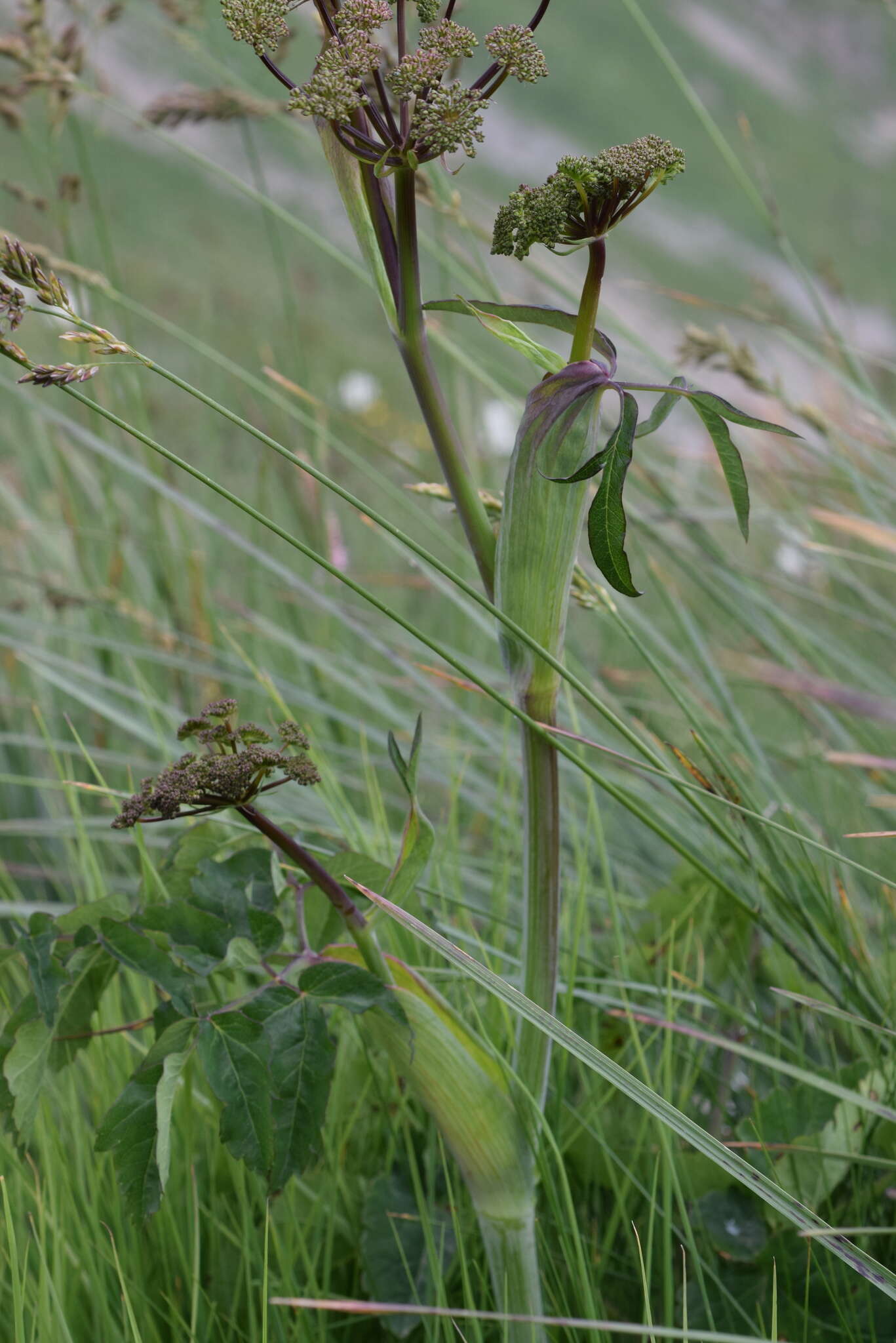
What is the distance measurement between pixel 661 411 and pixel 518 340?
0.07 m

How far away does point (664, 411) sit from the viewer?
0.46m

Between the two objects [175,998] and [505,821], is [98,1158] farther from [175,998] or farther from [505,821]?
[505,821]

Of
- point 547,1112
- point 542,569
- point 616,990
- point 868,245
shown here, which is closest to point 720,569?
point 616,990


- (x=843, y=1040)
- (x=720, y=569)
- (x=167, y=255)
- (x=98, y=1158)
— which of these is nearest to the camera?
(x=98, y=1158)

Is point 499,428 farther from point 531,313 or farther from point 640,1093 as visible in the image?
point 640,1093

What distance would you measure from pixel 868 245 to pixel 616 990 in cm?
1535

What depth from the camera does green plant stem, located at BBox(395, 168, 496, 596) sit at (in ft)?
1.42

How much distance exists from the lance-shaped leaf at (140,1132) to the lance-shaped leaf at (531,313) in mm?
342

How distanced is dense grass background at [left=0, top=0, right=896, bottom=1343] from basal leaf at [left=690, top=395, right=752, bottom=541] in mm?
155

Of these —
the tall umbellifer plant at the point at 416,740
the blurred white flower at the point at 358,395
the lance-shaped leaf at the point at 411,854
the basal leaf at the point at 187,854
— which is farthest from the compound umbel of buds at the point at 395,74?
the blurred white flower at the point at 358,395

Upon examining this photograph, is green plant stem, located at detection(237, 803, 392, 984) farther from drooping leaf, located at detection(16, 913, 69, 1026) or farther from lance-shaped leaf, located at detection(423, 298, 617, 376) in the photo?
lance-shaped leaf, located at detection(423, 298, 617, 376)

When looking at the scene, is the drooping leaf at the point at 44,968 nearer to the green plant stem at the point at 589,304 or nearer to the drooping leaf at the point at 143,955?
the drooping leaf at the point at 143,955

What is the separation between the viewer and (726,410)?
0.42 meters

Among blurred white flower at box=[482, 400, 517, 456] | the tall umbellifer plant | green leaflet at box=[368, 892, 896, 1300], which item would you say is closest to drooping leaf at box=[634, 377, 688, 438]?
the tall umbellifer plant
